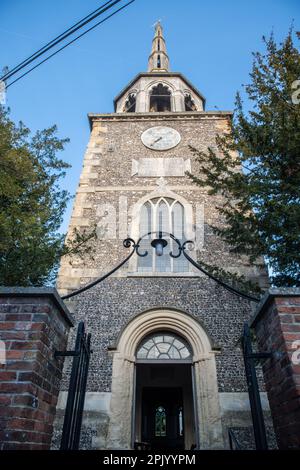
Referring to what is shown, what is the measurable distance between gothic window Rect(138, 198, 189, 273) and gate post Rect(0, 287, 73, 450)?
6.31 metres

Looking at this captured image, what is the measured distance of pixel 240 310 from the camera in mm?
8031

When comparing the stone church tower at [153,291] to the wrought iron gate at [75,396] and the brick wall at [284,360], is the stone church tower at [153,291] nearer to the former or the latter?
the wrought iron gate at [75,396]

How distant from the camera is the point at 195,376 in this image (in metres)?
7.25

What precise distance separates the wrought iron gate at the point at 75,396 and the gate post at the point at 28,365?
0.62 ft

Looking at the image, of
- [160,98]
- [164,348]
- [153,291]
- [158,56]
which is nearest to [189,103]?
[160,98]

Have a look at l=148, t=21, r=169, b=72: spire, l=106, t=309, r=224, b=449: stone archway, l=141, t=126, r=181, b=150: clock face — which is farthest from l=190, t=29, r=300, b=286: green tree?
l=148, t=21, r=169, b=72: spire

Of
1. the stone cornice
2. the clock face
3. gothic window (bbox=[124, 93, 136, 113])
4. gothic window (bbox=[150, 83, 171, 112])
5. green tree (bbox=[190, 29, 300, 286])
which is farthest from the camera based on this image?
gothic window (bbox=[124, 93, 136, 113])

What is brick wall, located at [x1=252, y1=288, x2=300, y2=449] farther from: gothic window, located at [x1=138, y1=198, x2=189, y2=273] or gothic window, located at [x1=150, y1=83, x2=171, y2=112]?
gothic window, located at [x1=150, y1=83, x2=171, y2=112]

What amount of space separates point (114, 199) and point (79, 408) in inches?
319

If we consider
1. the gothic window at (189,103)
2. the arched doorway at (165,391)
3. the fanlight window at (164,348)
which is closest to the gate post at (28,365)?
the arched doorway at (165,391)

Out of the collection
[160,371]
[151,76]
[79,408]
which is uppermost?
[151,76]

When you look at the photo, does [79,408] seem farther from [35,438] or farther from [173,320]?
[173,320]

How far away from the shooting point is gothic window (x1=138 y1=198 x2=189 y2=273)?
30.1ft

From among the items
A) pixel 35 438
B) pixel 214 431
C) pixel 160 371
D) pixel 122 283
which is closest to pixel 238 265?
pixel 122 283
